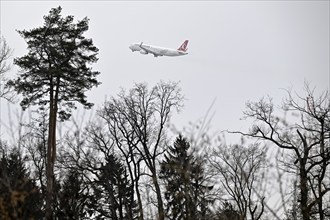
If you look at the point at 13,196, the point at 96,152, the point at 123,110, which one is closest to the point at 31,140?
the point at 96,152

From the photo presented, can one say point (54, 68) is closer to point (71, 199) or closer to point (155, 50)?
point (71, 199)

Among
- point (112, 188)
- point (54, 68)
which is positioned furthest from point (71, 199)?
point (54, 68)

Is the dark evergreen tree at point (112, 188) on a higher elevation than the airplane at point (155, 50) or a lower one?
lower

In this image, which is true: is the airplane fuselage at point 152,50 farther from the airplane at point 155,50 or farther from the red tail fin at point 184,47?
the red tail fin at point 184,47

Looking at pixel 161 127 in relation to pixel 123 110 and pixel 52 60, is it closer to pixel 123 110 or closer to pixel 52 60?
pixel 123 110

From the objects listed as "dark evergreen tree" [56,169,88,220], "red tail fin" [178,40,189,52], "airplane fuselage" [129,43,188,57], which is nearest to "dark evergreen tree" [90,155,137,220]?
"dark evergreen tree" [56,169,88,220]

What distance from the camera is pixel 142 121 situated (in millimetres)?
28828

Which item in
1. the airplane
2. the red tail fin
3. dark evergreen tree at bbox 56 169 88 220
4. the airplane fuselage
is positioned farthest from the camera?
the red tail fin


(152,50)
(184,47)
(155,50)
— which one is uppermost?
(184,47)

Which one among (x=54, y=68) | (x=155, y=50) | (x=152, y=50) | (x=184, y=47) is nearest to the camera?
(x=54, y=68)

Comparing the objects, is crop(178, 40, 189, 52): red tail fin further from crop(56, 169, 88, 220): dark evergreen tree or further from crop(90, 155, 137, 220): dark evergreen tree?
crop(56, 169, 88, 220): dark evergreen tree

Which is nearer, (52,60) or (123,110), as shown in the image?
(52,60)

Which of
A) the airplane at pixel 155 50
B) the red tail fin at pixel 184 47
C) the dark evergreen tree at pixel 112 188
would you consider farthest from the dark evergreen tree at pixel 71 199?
the red tail fin at pixel 184 47

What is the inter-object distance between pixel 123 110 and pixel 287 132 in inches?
497
